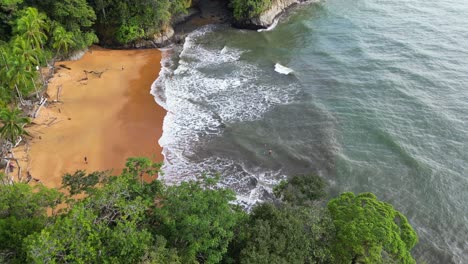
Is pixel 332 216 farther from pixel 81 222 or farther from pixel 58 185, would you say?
pixel 58 185

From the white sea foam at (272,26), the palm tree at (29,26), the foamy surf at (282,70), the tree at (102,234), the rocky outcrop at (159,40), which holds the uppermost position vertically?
the palm tree at (29,26)

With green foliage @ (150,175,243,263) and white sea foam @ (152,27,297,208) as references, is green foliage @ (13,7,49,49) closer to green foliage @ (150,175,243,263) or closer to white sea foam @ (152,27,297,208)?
white sea foam @ (152,27,297,208)

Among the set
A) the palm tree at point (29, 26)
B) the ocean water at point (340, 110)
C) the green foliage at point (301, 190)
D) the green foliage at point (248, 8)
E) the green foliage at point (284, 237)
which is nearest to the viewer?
the green foliage at point (284, 237)

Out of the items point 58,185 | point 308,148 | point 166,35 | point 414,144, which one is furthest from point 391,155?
point 166,35

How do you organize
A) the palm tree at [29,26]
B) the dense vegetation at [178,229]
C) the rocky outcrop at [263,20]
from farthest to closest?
the rocky outcrop at [263,20], the palm tree at [29,26], the dense vegetation at [178,229]

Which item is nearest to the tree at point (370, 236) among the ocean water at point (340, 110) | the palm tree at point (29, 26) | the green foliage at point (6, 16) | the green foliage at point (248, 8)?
the ocean water at point (340, 110)

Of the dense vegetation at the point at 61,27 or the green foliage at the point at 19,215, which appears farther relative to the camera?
the dense vegetation at the point at 61,27

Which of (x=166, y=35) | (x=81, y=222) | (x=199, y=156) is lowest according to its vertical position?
(x=199, y=156)

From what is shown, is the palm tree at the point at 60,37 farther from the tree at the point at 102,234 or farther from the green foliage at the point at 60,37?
the tree at the point at 102,234
